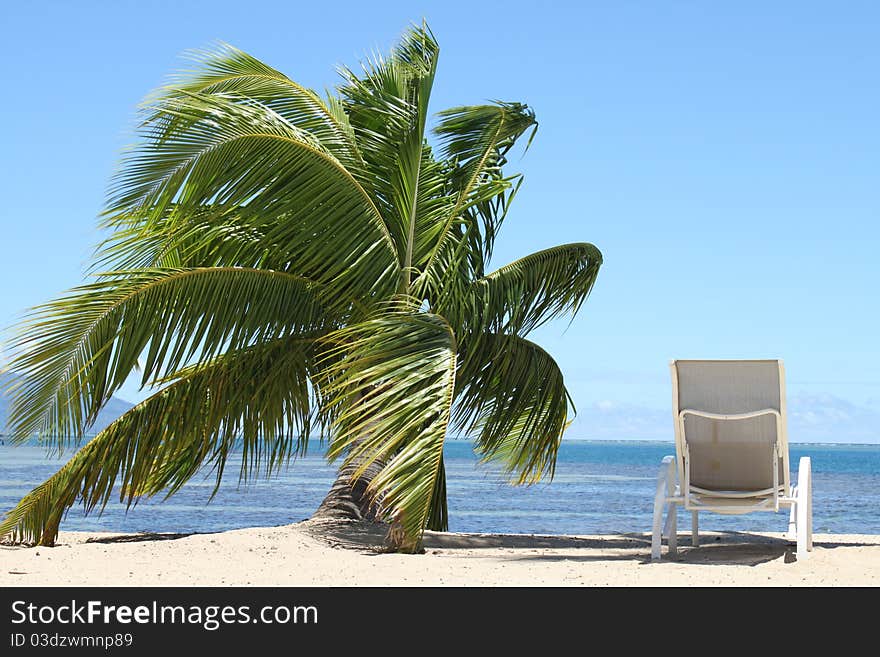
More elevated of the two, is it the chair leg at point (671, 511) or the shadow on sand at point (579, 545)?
the chair leg at point (671, 511)

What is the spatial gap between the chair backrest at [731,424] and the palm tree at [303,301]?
5.52 ft

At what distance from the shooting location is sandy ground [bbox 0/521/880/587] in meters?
5.67

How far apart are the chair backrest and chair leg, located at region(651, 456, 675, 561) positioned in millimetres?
99

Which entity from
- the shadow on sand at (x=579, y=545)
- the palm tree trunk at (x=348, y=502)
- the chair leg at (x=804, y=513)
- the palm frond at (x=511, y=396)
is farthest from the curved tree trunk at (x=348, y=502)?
the chair leg at (x=804, y=513)

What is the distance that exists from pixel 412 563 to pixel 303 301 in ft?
8.27

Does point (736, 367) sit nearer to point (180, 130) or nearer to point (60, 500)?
point (180, 130)

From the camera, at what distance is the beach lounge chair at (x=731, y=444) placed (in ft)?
23.2

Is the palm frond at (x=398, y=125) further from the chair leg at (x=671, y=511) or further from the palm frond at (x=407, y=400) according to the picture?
the chair leg at (x=671, y=511)

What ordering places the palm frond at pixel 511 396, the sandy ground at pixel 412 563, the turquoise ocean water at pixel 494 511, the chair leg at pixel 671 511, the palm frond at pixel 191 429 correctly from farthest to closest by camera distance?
the turquoise ocean water at pixel 494 511
the palm frond at pixel 511 396
the palm frond at pixel 191 429
the chair leg at pixel 671 511
the sandy ground at pixel 412 563

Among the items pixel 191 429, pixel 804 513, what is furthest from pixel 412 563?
pixel 804 513

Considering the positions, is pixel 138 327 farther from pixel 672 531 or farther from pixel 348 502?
pixel 672 531

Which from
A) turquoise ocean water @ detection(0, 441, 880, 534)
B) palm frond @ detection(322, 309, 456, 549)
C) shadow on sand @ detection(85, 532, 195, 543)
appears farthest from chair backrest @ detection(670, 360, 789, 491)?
turquoise ocean water @ detection(0, 441, 880, 534)

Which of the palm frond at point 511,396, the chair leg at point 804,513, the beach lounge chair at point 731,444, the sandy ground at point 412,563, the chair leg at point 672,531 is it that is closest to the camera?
the sandy ground at point 412,563
